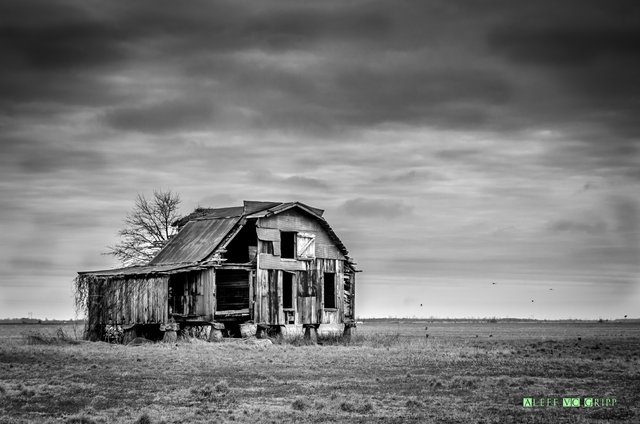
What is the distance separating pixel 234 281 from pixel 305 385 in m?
23.4

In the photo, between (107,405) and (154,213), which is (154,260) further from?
(107,405)

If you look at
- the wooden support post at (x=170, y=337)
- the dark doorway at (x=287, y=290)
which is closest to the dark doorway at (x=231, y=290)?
the dark doorway at (x=287, y=290)

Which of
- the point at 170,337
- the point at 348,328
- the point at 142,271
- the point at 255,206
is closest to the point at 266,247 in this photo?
the point at 255,206

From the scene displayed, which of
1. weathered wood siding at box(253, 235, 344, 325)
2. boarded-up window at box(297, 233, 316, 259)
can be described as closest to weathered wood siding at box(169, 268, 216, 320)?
weathered wood siding at box(253, 235, 344, 325)

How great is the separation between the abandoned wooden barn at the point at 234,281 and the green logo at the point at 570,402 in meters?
24.2

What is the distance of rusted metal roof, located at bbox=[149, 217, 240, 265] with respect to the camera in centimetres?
4134

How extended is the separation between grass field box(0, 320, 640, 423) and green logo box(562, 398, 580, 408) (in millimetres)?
340

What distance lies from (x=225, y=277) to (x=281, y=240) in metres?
3.87

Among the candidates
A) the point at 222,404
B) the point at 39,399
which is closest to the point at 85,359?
the point at 39,399

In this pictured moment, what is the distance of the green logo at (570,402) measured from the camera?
16636mm

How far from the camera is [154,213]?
54.1 metres

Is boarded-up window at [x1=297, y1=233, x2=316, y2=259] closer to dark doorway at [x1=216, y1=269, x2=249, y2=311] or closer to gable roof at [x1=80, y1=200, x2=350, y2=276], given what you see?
gable roof at [x1=80, y1=200, x2=350, y2=276]

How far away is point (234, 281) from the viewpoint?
43.7 metres

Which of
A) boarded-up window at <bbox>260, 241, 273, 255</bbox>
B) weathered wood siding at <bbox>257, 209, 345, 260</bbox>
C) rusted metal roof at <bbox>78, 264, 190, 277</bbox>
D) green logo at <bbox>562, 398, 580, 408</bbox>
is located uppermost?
weathered wood siding at <bbox>257, 209, 345, 260</bbox>
